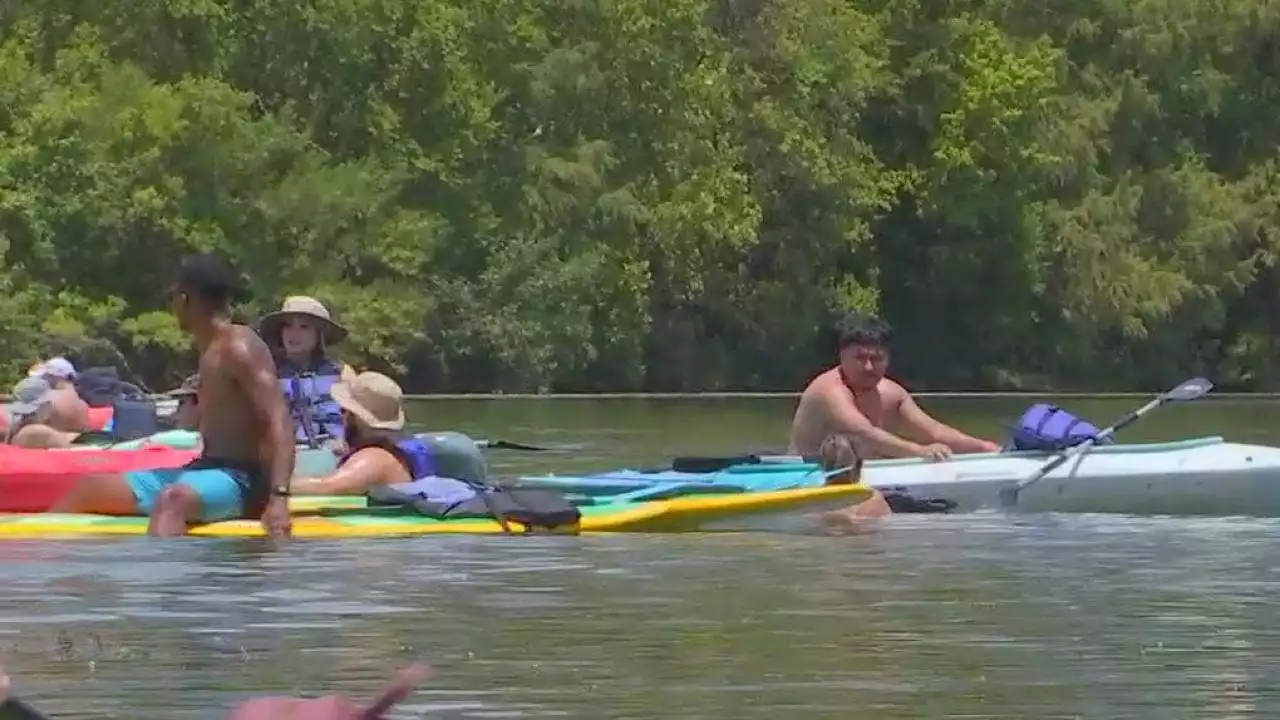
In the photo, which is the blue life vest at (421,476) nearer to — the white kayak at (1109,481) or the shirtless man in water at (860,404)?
the shirtless man in water at (860,404)

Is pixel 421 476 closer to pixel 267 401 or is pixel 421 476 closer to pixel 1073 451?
pixel 267 401

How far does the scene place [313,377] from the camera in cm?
1327

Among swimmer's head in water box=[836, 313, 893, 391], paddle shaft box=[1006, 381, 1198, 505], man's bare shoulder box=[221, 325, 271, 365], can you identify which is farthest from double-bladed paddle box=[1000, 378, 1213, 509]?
man's bare shoulder box=[221, 325, 271, 365]

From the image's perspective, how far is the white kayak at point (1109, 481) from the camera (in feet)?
46.6

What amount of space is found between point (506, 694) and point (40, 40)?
104 ft

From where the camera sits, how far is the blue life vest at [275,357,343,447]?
13219mm

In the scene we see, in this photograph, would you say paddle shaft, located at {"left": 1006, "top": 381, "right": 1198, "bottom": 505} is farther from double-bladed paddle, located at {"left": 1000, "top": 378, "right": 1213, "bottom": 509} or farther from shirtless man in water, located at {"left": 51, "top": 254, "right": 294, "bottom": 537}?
shirtless man in water, located at {"left": 51, "top": 254, "right": 294, "bottom": 537}

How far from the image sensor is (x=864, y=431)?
14.3 metres

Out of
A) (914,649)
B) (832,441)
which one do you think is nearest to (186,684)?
(914,649)

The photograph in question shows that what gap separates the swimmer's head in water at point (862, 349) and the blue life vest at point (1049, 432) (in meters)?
0.88

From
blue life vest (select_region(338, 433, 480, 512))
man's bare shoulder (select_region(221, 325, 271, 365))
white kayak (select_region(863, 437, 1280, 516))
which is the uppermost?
man's bare shoulder (select_region(221, 325, 271, 365))

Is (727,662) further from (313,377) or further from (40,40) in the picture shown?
(40,40)

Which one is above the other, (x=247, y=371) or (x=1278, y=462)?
(x=247, y=371)

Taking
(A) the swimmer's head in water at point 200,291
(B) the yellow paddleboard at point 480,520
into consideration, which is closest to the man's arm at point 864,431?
(B) the yellow paddleboard at point 480,520
